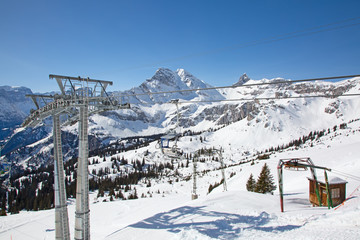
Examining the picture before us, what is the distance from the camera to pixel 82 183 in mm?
12344

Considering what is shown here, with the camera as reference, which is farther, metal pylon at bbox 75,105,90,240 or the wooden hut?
the wooden hut

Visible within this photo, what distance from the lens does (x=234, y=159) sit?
176875 mm

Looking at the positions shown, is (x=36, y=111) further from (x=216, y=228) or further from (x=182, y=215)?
(x=216, y=228)

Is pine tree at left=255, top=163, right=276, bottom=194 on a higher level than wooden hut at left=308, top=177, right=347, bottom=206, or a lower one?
lower

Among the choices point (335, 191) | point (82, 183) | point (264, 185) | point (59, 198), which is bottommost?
point (264, 185)

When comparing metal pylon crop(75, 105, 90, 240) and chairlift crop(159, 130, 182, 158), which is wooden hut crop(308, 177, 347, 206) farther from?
metal pylon crop(75, 105, 90, 240)

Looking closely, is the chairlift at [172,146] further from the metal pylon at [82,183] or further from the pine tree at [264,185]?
the pine tree at [264,185]

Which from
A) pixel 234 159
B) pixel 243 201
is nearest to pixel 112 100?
pixel 243 201

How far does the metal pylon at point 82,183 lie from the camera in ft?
40.4

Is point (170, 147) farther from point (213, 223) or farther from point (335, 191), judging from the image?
point (335, 191)

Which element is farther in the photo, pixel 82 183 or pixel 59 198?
pixel 59 198

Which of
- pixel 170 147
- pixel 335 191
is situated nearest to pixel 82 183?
pixel 170 147

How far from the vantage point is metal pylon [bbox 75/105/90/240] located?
12.3 m

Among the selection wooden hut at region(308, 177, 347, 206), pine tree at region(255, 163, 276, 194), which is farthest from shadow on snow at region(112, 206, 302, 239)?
pine tree at region(255, 163, 276, 194)
